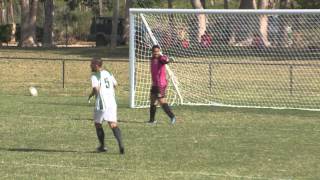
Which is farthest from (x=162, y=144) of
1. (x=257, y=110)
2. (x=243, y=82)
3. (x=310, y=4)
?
(x=310, y=4)

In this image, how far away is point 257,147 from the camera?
45.3 feet

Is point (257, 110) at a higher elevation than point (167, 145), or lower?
lower

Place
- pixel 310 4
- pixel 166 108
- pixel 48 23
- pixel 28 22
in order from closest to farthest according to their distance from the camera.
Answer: pixel 166 108, pixel 310 4, pixel 28 22, pixel 48 23

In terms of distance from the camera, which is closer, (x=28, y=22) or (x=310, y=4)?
(x=310, y=4)

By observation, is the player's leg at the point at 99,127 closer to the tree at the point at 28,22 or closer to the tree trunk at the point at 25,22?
the tree at the point at 28,22

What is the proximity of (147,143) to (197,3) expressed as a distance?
37.7 m

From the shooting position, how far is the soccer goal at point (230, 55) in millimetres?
22906

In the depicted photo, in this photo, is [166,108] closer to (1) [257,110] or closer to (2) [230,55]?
(1) [257,110]

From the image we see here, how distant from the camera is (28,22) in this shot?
2400 inches

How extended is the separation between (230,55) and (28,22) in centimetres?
3437

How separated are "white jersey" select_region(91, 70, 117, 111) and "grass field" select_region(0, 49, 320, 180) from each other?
810 millimetres

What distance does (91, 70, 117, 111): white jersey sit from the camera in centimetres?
1269

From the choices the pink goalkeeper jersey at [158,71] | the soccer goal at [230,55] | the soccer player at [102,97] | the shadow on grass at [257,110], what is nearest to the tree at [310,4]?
the soccer goal at [230,55]

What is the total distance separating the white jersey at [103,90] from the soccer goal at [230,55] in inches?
332
